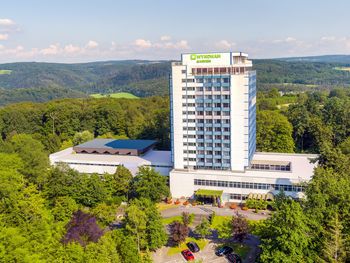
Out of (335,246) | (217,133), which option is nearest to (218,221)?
(217,133)

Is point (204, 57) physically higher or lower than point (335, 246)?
higher

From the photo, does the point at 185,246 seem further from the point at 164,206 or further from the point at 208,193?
the point at 208,193

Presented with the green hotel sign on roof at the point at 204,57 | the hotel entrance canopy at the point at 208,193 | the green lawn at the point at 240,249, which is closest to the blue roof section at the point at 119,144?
the hotel entrance canopy at the point at 208,193

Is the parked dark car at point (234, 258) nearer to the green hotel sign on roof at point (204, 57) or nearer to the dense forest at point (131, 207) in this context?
the dense forest at point (131, 207)

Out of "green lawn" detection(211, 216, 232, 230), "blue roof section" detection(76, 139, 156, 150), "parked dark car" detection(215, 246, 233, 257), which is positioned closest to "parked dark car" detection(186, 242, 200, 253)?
"parked dark car" detection(215, 246, 233, 257)

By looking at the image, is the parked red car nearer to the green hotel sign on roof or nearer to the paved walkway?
the paved walkway

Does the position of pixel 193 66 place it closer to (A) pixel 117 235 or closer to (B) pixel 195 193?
(B) pixel 195 193
